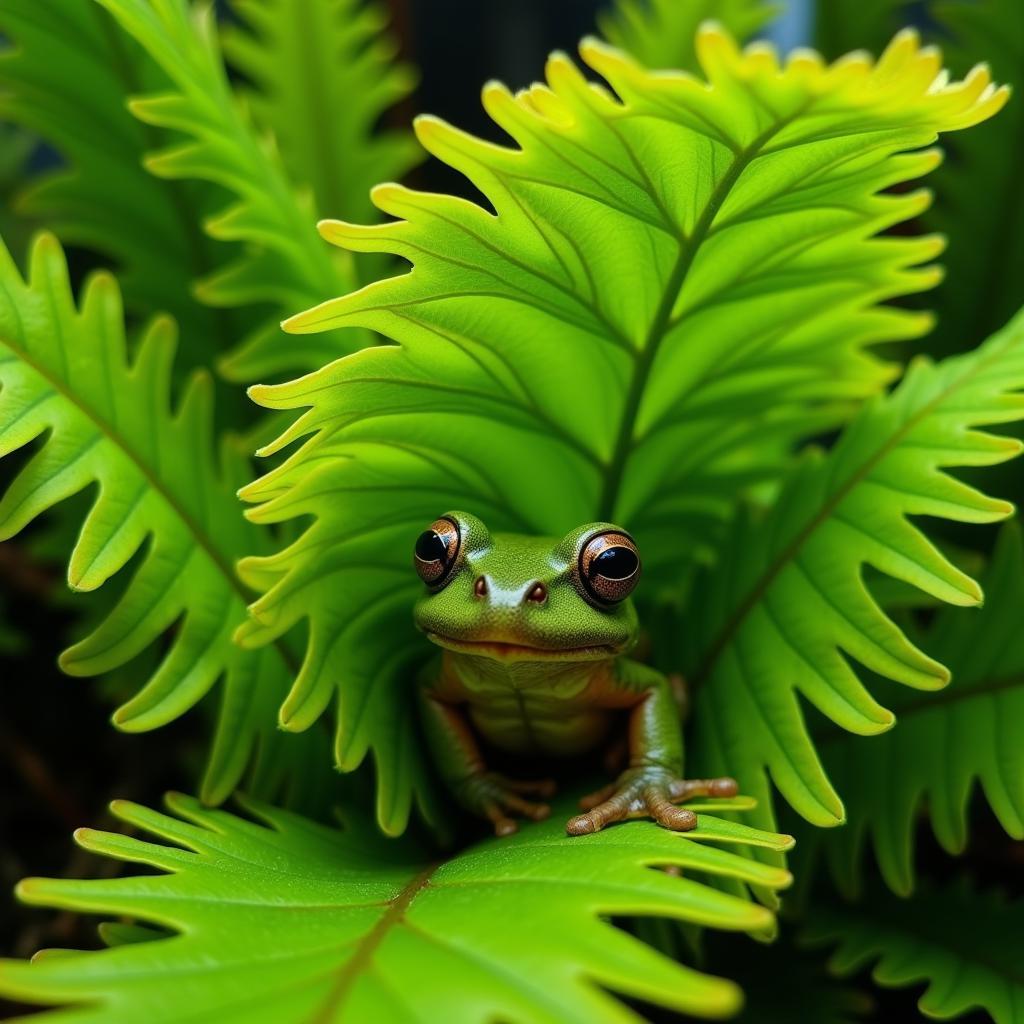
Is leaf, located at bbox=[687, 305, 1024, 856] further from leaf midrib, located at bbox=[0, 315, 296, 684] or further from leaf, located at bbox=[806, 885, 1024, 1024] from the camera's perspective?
leaf midrib, located at bbox=[0, 315, 296, 684]

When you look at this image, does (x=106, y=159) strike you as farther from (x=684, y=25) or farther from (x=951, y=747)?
(x=951, y=747)

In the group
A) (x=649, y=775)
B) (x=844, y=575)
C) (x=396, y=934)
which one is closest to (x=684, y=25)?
(x=844, y=575)

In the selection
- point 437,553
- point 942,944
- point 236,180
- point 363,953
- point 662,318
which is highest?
point 236,180

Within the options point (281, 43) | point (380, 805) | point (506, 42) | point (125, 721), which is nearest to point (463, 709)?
point (380, 805)

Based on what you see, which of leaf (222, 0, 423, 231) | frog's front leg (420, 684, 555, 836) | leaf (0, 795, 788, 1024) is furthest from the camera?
leaf (222, 0, 423, 231)

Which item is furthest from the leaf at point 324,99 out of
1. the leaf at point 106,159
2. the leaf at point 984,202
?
the leaf at point 984,202

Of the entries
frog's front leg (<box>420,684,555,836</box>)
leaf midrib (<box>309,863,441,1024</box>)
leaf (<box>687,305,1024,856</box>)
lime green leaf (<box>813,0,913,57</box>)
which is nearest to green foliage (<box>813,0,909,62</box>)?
lime green leaf (<box>813,0,913,57</box>)

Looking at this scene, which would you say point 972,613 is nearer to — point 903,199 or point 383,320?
point 903,199
